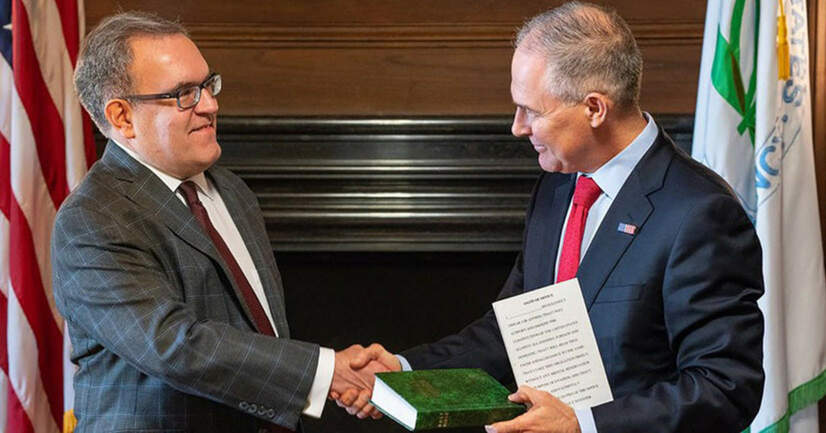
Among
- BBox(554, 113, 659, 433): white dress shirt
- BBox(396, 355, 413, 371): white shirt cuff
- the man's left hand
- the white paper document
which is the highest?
BBox(554, 113, 659, 433): white dress shirt

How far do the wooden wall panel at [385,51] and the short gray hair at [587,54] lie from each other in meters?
1.89

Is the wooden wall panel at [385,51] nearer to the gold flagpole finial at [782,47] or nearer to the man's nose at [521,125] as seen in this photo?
the gold flagpole finial at [782,47]

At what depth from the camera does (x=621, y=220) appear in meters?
2.37

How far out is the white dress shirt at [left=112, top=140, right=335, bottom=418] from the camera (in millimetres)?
2496

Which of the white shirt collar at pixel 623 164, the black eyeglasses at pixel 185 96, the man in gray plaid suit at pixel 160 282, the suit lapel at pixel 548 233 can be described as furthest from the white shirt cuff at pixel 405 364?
the black eyeglasses at pixel 185 96

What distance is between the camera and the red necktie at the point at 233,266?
8.48ft

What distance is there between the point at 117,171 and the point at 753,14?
2345 millimetres

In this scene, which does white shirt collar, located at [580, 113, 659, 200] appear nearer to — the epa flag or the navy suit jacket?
the navy suit jacket

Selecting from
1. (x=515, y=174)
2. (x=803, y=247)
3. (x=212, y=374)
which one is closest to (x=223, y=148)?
(x=515, y=174)

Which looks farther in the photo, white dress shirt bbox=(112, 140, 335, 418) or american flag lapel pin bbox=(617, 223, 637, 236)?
white dress shirt bbox=(112, 140, 335, 418)

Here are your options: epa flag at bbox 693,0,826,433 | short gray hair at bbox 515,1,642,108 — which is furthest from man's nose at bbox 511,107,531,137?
epa flag at bbox 693,0,826,433

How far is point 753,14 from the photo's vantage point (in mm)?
3773

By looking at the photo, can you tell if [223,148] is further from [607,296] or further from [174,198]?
[607,296]

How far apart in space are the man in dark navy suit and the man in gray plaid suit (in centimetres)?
63
